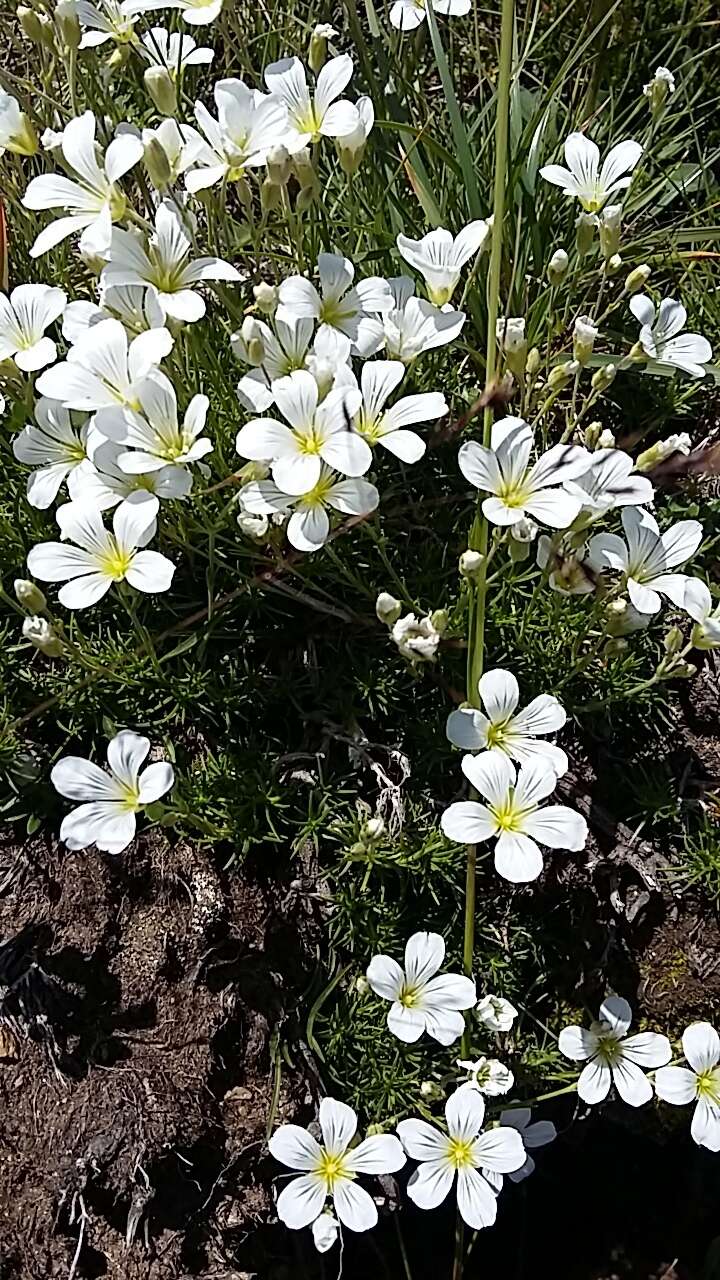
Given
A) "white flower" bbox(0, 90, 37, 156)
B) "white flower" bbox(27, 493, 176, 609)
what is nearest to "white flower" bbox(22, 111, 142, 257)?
"white flower" bbox(0, 90, 37, 156)

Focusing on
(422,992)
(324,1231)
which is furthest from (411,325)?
(324,1231)

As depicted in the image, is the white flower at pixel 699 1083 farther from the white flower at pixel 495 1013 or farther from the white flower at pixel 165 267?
the white flower at pixel 165 267

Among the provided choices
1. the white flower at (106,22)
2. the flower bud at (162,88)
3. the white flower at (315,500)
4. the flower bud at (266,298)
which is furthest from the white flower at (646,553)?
the white flower at (106,22)

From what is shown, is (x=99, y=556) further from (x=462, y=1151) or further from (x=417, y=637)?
(x=462, y=1151)

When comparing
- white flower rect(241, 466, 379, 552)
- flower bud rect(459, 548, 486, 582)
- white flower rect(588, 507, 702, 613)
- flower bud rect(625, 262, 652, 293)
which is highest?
flower bud rect(625, 262, 652, 293)

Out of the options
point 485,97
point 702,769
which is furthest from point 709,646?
point 485,97

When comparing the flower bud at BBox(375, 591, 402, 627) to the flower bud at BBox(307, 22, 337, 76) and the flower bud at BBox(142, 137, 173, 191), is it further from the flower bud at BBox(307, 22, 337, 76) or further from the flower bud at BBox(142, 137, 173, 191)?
the flower bud at BBox(307, 22, 337, 76)

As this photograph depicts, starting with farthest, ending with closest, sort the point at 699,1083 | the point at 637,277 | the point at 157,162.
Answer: the point at 637,277
the point at 699,1083
the point at 157,162
